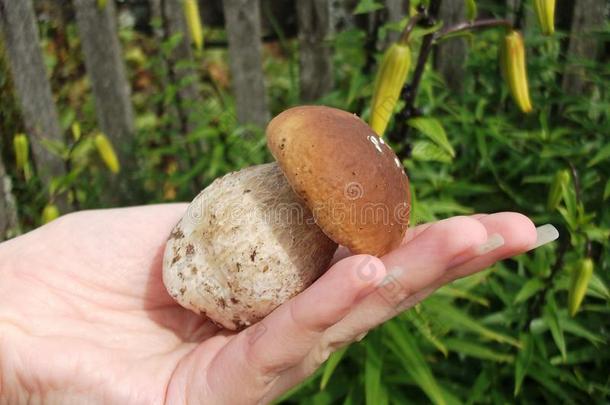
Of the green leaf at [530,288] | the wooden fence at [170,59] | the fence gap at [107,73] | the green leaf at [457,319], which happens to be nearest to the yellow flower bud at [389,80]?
the green leaf at [457,319]

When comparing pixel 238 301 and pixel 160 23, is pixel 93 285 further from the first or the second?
pixel 160 23

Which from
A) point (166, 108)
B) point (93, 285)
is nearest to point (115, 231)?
point (93, 285)

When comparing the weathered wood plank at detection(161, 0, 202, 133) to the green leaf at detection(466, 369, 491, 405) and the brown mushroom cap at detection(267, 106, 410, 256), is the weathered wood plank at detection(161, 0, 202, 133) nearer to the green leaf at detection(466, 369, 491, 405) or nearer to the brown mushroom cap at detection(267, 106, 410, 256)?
the brown mushroom cap at detection(267, 106, 410, 256)

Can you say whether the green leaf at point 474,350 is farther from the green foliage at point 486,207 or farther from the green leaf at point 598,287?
the green leaf at point 598,287

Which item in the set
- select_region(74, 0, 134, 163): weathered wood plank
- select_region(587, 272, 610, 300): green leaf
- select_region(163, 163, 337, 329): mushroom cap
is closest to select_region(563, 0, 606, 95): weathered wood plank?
select_region(587, 272, 610, 300): green leaf

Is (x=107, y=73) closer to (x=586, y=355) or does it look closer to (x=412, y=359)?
(x=412, y=359)

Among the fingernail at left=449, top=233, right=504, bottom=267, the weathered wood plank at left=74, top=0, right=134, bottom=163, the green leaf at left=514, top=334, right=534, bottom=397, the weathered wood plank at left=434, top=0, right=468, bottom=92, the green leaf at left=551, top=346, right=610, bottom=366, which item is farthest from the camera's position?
the weathered wood plank at left=74, top=0, right=134, bottom=163
